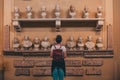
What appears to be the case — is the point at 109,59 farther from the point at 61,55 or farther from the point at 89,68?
the point at 61,55

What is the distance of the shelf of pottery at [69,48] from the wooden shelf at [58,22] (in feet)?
1.05

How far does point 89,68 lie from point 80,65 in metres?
0.23

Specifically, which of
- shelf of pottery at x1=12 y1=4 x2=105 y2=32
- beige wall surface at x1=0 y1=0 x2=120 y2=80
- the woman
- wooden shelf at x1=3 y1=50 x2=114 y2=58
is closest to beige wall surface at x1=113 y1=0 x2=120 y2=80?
beige wall surface at x1=0 y1=0 x2=120 y2=80

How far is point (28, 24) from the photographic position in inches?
355

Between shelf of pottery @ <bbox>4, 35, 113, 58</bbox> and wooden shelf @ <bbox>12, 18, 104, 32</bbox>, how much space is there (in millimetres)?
320

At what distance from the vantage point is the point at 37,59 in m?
8.93

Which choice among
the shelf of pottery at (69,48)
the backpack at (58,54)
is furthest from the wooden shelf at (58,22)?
the backpack at (58,54)

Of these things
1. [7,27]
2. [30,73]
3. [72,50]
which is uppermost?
[7,27]

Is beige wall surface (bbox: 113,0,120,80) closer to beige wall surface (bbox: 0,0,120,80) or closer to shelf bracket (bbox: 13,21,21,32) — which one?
beige wall surface (bbox: 0,0,120,80)

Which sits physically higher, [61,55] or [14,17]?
[14,17]

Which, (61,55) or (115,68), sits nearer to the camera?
(61,55)

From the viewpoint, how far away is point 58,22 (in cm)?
874

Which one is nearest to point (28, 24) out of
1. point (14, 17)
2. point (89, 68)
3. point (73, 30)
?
point (14, 17)

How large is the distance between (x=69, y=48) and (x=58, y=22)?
2.24 feet
